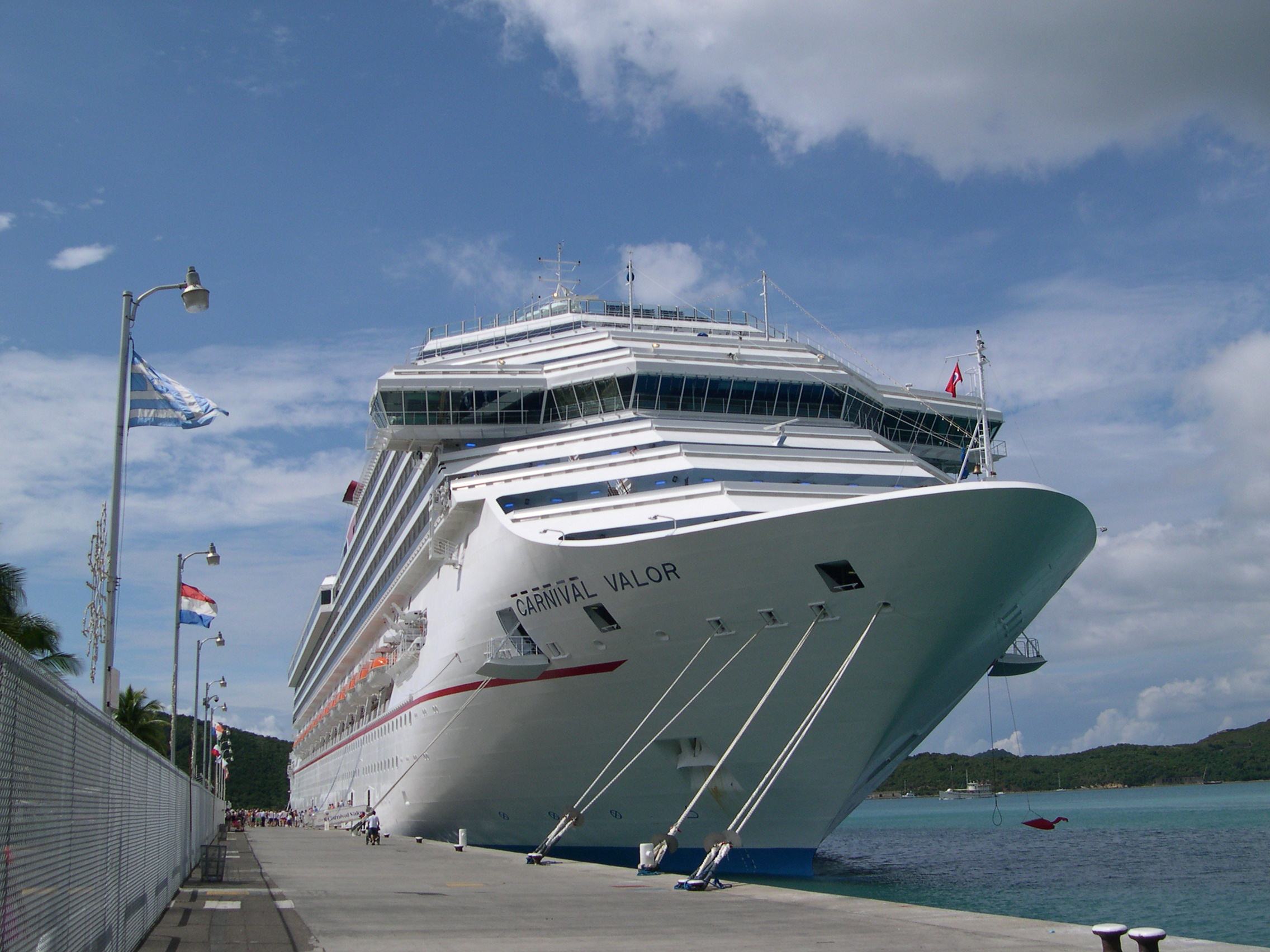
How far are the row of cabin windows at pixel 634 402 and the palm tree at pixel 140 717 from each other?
2730 cm

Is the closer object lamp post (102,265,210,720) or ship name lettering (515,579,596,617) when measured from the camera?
lamp post (102,265,210,720)

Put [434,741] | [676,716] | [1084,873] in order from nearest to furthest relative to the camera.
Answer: [676,716]
[434,741]
[1084,873]

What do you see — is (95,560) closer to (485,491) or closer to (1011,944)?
(485,491)

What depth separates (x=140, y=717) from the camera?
48531 millimetres

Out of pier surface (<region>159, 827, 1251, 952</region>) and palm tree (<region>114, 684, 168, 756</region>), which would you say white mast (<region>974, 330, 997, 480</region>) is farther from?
palm tree (<region>114, 684, 168, 756</region>)

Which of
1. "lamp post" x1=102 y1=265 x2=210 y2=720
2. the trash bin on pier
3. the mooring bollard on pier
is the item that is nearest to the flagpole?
"lamp post" x1=102 y1=265 x2=210 y2=720

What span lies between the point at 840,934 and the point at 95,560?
43.9 ft

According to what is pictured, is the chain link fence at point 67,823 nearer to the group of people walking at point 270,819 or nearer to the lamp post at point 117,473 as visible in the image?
the lamp post at point 117,473

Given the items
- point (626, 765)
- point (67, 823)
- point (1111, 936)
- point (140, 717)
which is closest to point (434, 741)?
point (626, 765)

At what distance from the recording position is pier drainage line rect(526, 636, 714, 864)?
1883cm

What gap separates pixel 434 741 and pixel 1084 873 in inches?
774

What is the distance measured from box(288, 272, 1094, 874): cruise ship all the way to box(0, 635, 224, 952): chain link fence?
8913 mm

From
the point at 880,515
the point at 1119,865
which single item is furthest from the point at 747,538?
the point at 1119,865

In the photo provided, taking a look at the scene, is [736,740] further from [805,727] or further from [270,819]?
[270,819]
